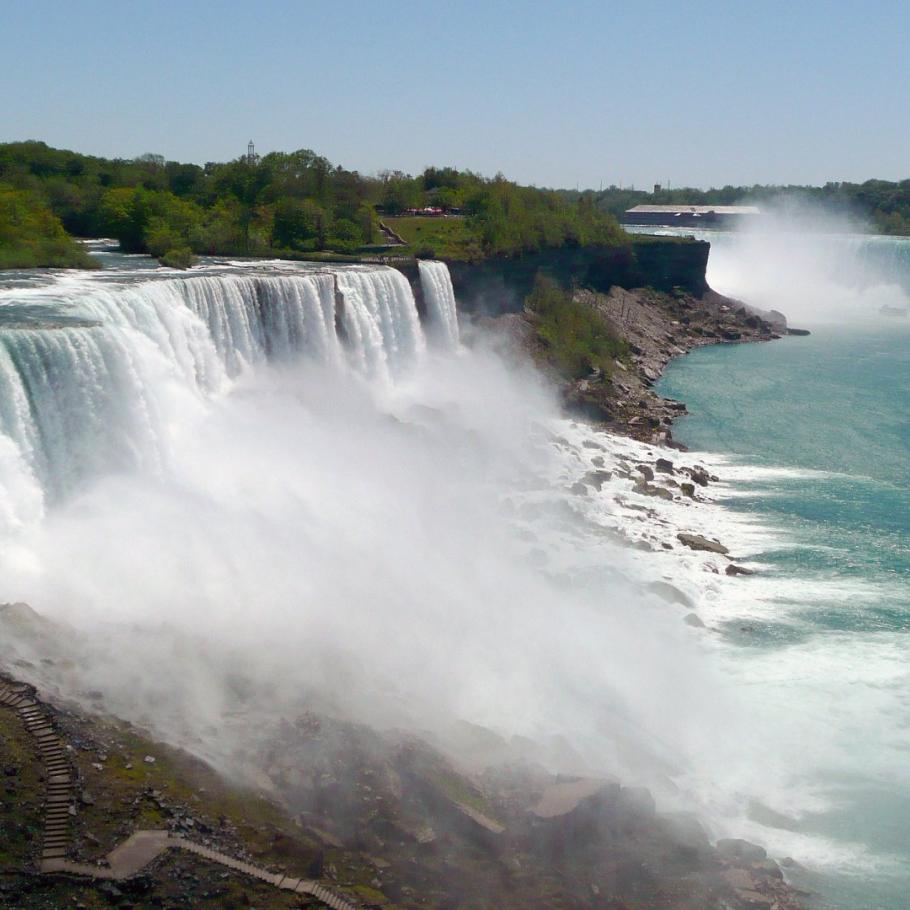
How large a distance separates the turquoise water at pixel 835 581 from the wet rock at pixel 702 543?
0.79 meters

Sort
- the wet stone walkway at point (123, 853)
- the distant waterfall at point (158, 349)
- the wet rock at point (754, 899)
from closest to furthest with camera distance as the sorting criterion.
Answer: the wet stone walkway at point (123, 853) → the wet rock at point (754, 899) → the distant waterfall at point (158, 349)

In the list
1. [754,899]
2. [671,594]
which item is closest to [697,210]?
[671,594]

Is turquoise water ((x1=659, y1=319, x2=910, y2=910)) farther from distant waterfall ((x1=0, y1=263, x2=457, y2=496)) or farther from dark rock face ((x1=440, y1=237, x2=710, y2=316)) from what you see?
distant waterfall ((x1=0, y1=263, x2=457, y2=496))

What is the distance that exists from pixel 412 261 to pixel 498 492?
39.8ft

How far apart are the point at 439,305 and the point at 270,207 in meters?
10.8

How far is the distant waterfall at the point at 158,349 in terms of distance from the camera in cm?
1675

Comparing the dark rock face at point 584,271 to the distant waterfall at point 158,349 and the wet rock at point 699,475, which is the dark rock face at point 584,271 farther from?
the wet rock at point 699,475

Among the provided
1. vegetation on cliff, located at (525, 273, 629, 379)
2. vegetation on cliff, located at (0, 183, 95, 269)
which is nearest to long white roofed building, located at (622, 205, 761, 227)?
vegetation on cliff, located at (525, 273, 629, 379)

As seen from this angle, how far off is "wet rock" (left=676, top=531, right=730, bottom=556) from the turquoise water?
Answer: 79cm

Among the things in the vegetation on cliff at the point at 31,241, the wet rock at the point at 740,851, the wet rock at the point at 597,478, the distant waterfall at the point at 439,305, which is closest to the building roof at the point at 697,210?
the distant waterfall at the point at 439,305

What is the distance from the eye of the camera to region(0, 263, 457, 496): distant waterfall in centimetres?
1675

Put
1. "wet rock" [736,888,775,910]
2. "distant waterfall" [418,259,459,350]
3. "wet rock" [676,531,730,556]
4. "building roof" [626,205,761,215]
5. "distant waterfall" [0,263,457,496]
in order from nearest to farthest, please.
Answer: "wet rock" [736,888,775,910], "distant waterfall" [0,263,457,496], "wet rock" [676,531,730,556], "distant waterfall" [418,259,459,350], "building roof" [626,205,761,215]

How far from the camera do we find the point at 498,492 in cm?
2341

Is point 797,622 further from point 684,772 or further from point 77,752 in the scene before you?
point 77,752
